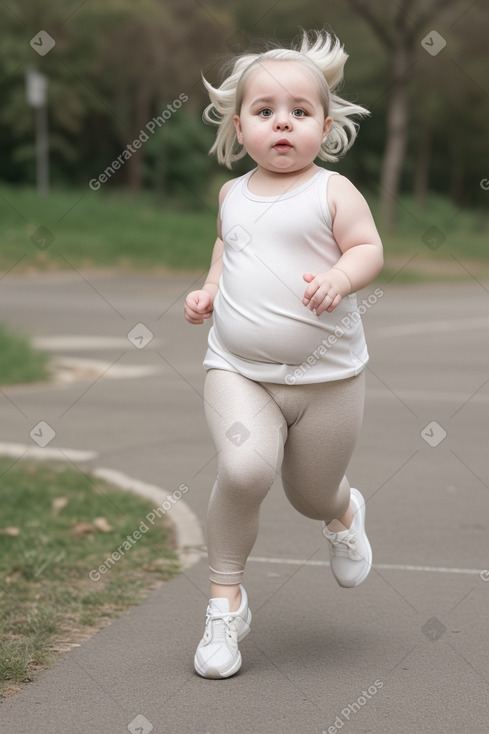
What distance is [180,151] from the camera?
46.5 metres

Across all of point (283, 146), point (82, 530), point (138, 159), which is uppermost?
point (283, 146)

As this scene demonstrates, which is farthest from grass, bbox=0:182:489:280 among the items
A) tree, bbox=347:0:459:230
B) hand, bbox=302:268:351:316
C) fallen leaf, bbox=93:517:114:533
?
hand, bbox=302:268:351:316

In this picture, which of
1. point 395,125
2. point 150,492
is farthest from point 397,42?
point 150,492

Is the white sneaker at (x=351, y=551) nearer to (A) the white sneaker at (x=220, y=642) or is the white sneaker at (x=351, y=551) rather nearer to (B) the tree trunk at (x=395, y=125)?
(A) the white sneaker at (x=220, y=642)

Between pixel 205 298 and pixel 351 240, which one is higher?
pixel 351 240

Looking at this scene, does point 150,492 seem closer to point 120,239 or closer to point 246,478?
point 246,478

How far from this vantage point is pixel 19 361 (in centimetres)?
1091

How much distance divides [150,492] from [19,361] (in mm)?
4753

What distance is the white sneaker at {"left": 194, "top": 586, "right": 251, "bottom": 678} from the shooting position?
3.79 meters

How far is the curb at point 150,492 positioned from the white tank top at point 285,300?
159 centimetres

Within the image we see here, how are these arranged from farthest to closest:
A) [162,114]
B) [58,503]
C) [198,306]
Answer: [162,114]
[58,503]
[198,306]

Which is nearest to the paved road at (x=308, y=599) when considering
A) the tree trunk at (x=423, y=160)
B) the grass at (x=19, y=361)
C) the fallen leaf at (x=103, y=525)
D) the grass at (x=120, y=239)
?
the grass at (x=19, y=361)

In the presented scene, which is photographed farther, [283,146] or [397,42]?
[397,42]

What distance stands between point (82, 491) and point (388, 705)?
313 centimetres
